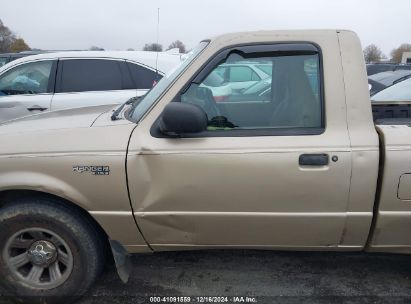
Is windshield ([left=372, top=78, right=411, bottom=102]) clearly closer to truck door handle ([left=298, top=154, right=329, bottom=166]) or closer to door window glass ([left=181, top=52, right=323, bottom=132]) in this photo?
door window glass ([left=181, top=52, right=323, bottom=132])

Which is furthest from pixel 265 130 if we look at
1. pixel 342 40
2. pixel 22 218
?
pixel 22 218

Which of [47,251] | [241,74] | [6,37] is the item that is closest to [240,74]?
[241,74]

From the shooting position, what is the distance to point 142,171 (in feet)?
7.88

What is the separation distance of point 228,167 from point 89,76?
12.4 ft

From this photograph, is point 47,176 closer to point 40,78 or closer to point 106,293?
point 106,293

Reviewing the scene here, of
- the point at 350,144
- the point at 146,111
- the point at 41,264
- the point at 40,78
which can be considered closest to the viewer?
the point at 350,144

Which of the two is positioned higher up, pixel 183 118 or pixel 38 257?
pixel 183 118

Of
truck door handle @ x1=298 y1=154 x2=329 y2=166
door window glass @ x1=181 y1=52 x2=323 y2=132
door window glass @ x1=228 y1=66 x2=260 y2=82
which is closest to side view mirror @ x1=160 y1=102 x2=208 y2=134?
door window glass @ x1=181 y1=52 x2=323 y2=132

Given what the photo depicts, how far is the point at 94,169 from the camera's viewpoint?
242cm

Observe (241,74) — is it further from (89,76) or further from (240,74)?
(89,76)

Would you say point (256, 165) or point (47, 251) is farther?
point (47, 251)

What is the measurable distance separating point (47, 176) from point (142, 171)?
1.98 ft

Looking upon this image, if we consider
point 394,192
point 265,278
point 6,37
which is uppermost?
point 394,192

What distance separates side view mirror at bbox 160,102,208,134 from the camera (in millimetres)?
2275
